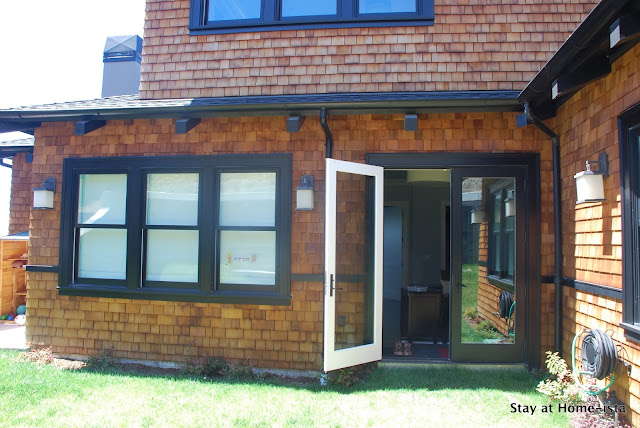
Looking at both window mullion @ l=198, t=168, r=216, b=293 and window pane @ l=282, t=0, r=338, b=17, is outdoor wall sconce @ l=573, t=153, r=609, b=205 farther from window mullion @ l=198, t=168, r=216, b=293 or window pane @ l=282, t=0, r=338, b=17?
window mullion @ l=198, t=168, r=216, b=293

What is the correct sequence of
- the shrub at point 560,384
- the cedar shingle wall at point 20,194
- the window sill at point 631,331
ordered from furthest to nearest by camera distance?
the cedar shingle wall at point 20,194
the shrub at point 560,384
the window sill at point 631,331

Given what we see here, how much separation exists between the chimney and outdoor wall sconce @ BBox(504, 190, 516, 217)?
860cm

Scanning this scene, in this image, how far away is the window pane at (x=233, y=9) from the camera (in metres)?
5.64

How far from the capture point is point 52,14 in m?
21.1

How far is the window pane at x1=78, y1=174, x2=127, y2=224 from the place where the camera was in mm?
5566

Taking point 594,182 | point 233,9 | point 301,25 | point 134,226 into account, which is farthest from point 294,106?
point 594,182

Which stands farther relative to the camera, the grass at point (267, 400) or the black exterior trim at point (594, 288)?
the grass at point (267, 400)

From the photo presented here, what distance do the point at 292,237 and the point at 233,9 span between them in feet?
9.46

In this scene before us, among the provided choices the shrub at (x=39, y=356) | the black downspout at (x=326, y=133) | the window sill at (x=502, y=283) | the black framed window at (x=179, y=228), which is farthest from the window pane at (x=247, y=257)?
the window sill at (x=502, y=283)

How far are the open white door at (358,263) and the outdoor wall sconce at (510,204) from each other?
1.30 m

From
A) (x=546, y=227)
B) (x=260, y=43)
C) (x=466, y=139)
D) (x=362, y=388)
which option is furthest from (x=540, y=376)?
(x=260, y=43)

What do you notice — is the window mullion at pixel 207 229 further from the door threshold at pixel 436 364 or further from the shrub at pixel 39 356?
the door threshold at pixel 436 364

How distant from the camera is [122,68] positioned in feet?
35.2

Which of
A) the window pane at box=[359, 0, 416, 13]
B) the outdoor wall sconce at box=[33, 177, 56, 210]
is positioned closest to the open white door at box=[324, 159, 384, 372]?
the window pane at box=[359, 0, 416, 13]
